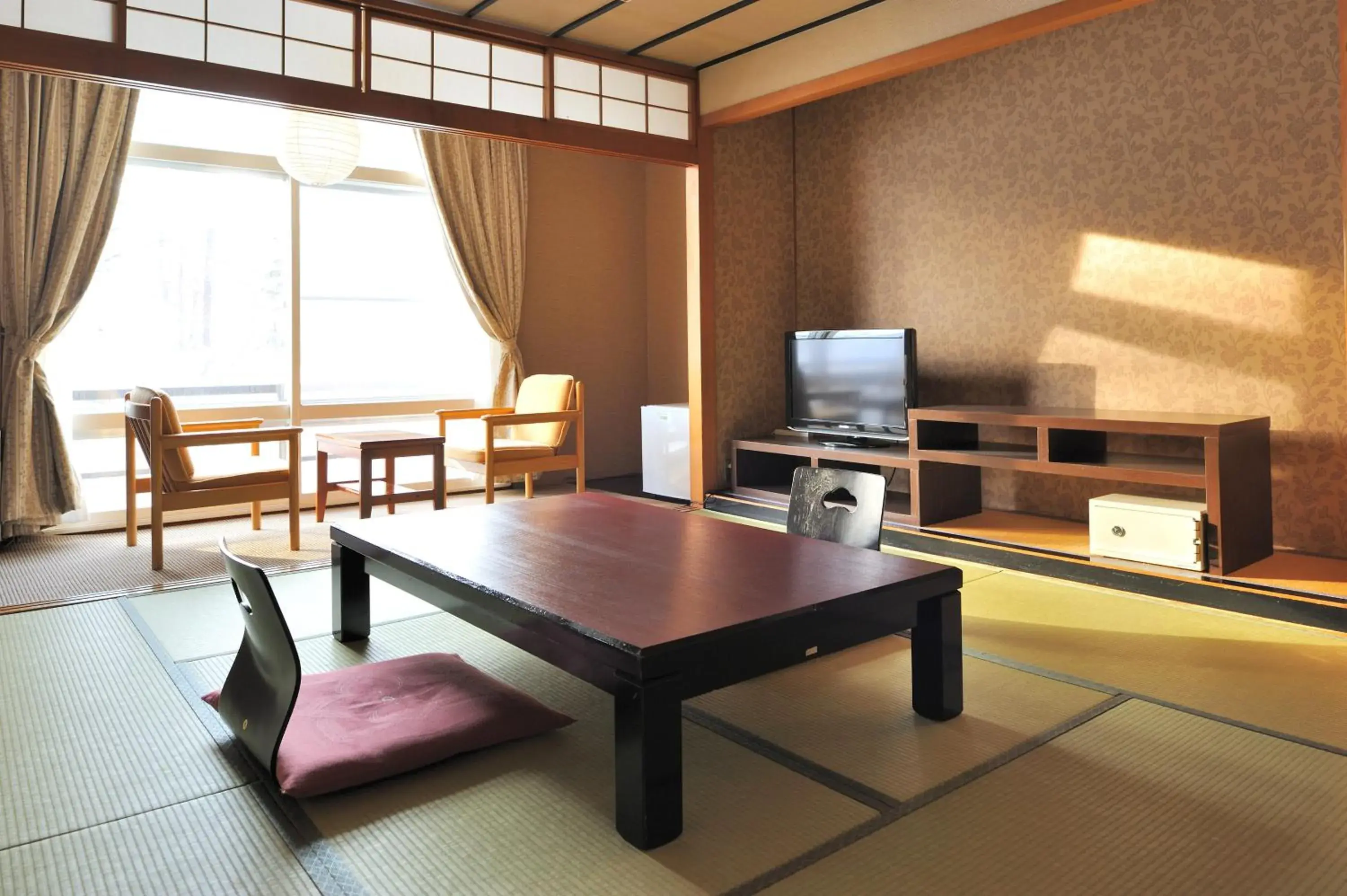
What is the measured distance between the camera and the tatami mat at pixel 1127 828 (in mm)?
1583

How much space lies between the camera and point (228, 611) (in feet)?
10.9

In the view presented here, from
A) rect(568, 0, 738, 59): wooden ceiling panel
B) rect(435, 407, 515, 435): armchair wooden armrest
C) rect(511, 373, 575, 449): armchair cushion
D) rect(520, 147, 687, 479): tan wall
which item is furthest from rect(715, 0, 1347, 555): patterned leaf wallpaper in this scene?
rect(435, 407, 515, 435): armchair wooden armrest

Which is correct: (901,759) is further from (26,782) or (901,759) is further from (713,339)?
(713,339)

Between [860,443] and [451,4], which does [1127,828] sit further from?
[451,4]

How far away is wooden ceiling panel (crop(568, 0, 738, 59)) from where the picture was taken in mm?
4336

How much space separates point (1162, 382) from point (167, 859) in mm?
4014

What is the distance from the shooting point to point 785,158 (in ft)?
18.7

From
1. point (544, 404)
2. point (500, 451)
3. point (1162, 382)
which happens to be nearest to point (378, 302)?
point (544, 404)

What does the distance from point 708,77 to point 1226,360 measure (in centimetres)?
294

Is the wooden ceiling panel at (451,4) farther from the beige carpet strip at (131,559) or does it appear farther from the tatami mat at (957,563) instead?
the tatami mat at (957,563)

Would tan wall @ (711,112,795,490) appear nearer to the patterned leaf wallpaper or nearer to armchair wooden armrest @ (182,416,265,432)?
the patterned leaf wallpaper

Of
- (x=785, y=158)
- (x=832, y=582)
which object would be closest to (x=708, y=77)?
(x=785, y=158)

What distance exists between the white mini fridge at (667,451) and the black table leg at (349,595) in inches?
107

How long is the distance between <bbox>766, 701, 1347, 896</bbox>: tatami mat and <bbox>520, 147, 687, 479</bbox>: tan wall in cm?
472
